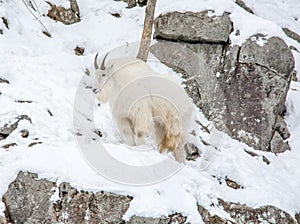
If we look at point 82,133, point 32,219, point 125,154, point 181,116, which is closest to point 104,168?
point 125,154

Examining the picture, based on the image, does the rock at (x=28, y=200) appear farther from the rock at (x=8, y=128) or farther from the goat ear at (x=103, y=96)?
the goat ear at (x=103, y=96)

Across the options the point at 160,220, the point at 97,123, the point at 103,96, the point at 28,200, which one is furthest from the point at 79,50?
the point at 160,220

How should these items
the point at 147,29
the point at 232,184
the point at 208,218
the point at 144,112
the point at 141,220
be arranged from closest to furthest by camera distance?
the point at 141,220 < the point at 208,218 < the point at 144,112 < the point at 232,184 < the point at 147,29

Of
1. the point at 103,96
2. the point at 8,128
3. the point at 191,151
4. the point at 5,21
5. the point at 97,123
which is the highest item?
the point at 8,128

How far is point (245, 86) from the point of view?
8.77m

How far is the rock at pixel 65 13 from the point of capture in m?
10.1

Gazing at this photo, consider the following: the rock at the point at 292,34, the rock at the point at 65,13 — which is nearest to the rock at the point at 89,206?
the rock at the point at 65,13

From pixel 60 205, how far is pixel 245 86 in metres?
5.16

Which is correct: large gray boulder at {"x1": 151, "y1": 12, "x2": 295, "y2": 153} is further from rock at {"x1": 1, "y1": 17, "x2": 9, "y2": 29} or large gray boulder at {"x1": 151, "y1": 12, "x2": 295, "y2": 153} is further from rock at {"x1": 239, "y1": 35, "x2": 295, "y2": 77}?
rock at {"x1": 1, "y1": 17, "x2": 9, "y2": 29}

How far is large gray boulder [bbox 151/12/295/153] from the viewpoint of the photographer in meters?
8.56

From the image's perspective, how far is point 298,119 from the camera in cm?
935

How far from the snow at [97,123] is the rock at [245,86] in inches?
13.7

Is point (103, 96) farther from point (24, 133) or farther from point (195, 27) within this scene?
point (195, 27)

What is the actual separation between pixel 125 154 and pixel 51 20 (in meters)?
5.57
